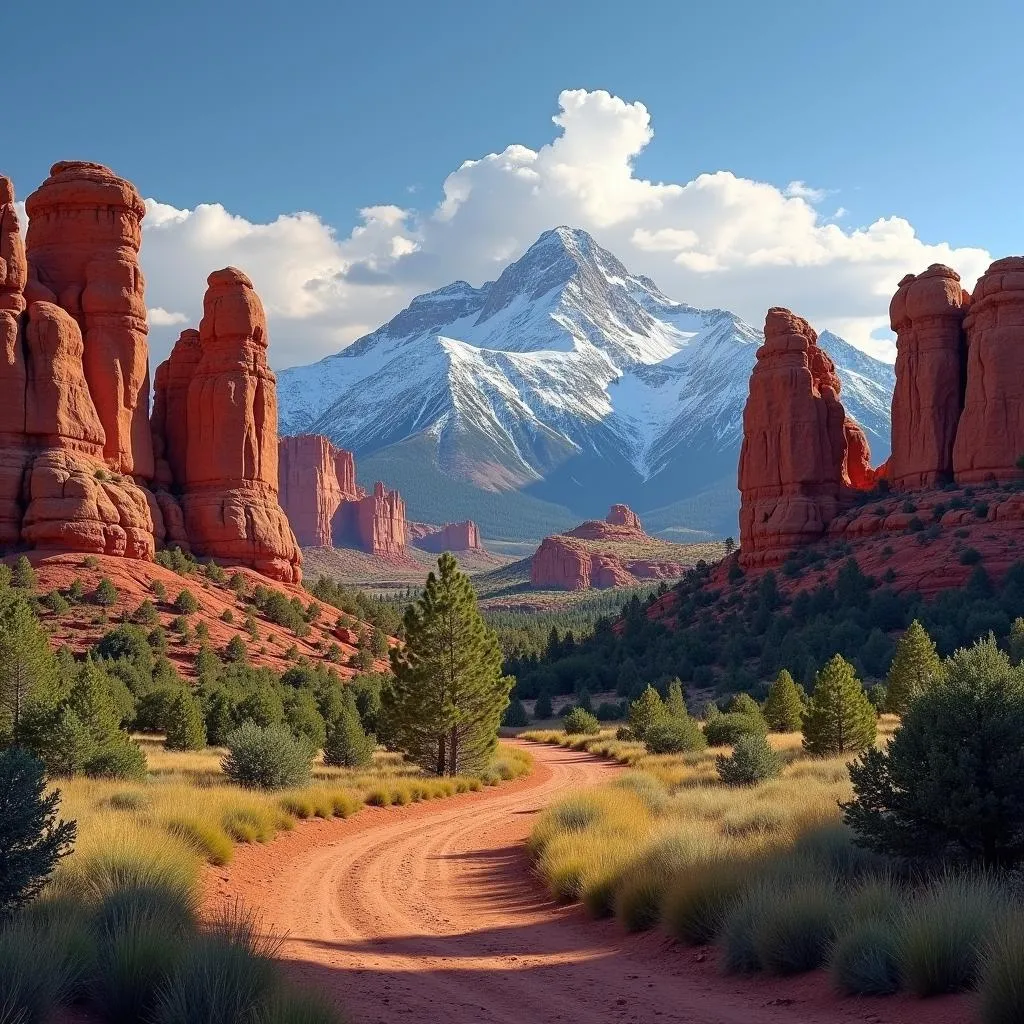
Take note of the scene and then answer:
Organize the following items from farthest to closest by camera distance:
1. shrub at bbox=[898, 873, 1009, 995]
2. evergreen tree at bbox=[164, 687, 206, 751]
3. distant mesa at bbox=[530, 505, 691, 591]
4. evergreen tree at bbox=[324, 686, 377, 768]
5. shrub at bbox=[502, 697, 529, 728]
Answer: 1. distant mesa at bbox=[530, 505, 691, 591]
2. shrub at bbox=[502, 697, 529, 728]
3. evergreen tree at bbox=[164, 687, 206, 751]
4. evergreen tree at bbox=[324, 686, 377, 768]
5. shrub at bbox=[898, 873, 1009, 995]

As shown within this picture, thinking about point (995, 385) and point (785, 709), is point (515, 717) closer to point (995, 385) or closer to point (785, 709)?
point (785, 709)

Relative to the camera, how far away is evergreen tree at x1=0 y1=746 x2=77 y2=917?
33.5 feet

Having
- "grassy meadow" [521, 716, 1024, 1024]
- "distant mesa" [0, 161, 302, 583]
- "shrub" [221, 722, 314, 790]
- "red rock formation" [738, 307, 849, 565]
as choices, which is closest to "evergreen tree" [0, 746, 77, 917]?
"grassy meadow" [521, 716, 1024, 1024]

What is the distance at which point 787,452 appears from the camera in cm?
8238

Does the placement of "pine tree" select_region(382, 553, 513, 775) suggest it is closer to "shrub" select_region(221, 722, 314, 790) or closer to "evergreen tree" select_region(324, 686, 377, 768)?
"evergreen tree" select_region(324, 686, 377, 768)

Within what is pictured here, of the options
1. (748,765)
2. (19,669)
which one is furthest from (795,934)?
(19,669)

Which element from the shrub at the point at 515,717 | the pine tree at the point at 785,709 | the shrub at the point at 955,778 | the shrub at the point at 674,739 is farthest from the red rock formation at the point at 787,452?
the shrub at the point at 955,778

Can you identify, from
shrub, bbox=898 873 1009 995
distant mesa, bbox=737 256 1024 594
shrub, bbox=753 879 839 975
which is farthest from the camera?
distant mesa, bbox=737 256 1024 594

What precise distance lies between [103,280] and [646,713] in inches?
1650

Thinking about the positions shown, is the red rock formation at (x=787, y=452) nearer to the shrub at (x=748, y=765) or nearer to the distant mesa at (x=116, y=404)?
the distant mesa at (x=116, y=404)

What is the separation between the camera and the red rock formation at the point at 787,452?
268 ft

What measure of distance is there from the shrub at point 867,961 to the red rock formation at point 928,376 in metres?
73.5

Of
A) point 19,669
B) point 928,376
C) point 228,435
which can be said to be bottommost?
point 19,669

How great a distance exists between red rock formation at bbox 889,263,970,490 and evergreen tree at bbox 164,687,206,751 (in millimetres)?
57887
